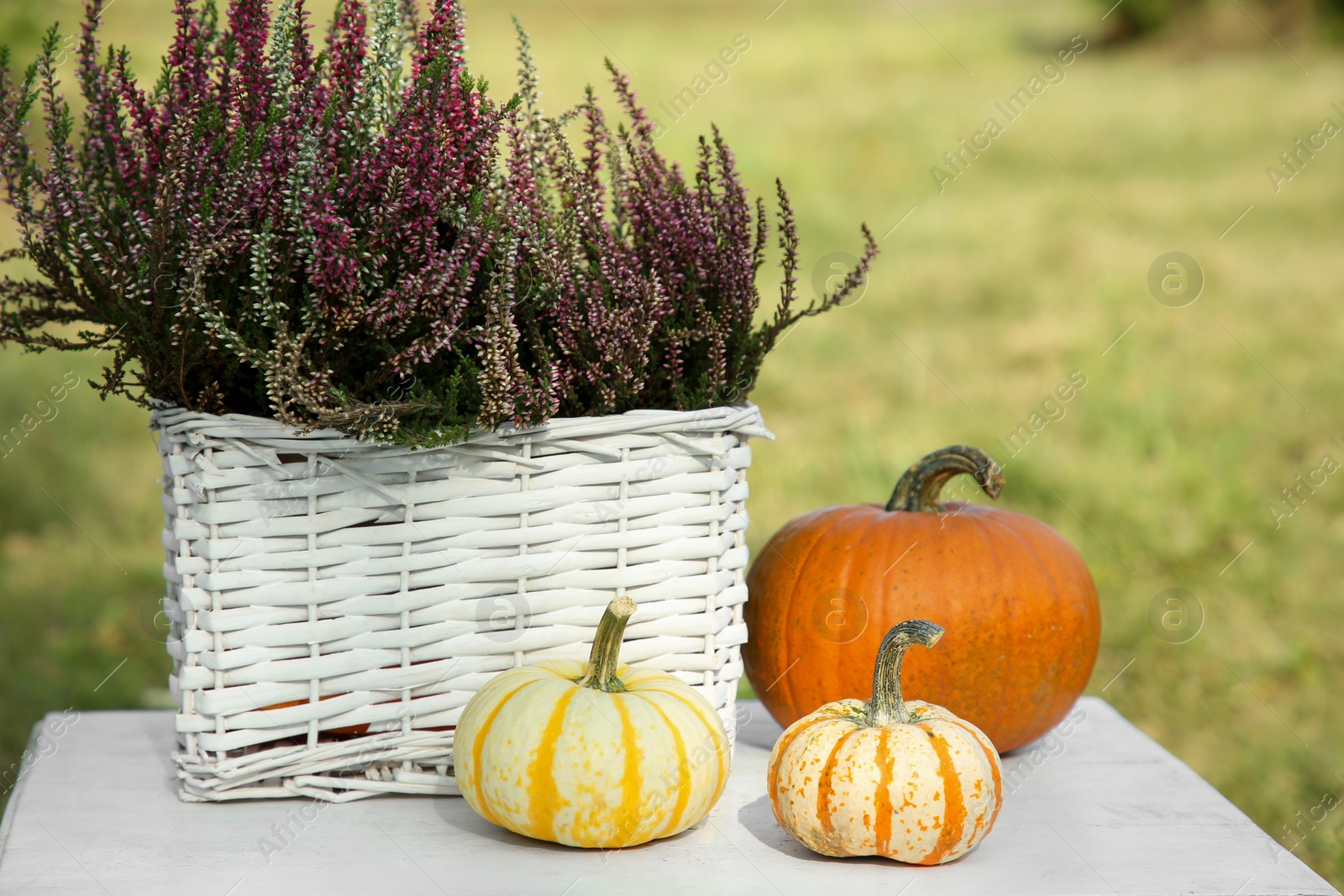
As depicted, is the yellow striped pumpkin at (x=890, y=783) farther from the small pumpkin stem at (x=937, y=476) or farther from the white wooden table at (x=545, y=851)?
the small pumpkin stem at (x=937, y=476)

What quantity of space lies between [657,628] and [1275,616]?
2.76m

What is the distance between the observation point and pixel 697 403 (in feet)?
5.14

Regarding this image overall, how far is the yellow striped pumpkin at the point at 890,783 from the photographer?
4.42 feet

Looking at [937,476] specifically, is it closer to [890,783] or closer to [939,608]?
[939,608]

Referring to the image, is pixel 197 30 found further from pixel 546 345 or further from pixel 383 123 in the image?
pixel 546 345

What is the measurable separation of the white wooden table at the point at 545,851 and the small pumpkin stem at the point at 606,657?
0.20m

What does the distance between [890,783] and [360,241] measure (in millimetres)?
847

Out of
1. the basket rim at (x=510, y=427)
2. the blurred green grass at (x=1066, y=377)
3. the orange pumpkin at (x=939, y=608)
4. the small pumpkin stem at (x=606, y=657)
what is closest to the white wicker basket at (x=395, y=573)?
the basket rim at (x=510, y=427)

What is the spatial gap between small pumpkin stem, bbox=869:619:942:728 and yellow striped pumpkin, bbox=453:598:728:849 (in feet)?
0.61

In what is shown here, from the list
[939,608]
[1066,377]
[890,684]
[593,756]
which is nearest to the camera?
[593,756]

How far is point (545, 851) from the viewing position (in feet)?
4.64

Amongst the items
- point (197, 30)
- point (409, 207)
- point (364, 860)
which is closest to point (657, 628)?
point (364, 860)

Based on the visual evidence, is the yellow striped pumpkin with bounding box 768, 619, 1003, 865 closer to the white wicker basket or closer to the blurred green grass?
the white wicker basket

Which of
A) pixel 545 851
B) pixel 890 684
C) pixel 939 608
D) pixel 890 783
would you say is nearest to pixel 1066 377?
pixel 939 608
